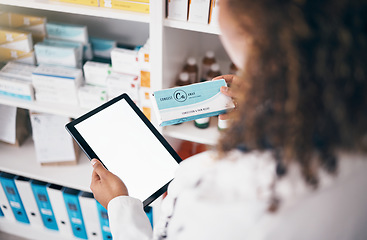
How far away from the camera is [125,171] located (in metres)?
0.95

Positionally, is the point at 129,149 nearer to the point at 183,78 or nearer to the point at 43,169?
the point at 183,78

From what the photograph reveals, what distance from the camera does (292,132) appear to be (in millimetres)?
410

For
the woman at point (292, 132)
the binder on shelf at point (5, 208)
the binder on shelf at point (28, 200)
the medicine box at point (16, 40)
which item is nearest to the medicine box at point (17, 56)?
the medicine box at point (16, 40)

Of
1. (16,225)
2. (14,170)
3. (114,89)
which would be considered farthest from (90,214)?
(114,89)

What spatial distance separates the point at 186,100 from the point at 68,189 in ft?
2.97

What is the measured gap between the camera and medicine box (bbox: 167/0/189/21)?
3.05 ft

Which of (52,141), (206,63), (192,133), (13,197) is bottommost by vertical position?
(13,197)

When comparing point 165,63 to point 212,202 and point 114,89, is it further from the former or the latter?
point 212,202

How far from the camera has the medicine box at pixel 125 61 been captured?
1.15 metres

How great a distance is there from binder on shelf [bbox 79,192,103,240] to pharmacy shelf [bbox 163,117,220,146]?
0.58m

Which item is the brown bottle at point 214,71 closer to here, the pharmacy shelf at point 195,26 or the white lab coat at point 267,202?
the pharmacy shelf at point 195,26

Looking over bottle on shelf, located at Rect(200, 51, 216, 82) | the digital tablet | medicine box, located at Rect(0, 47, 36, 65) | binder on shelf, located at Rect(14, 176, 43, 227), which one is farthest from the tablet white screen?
binder on shelf, located at Rect(14, 176, 43, 227)

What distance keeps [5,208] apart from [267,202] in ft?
5.67

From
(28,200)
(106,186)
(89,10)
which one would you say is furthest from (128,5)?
(28,200)
